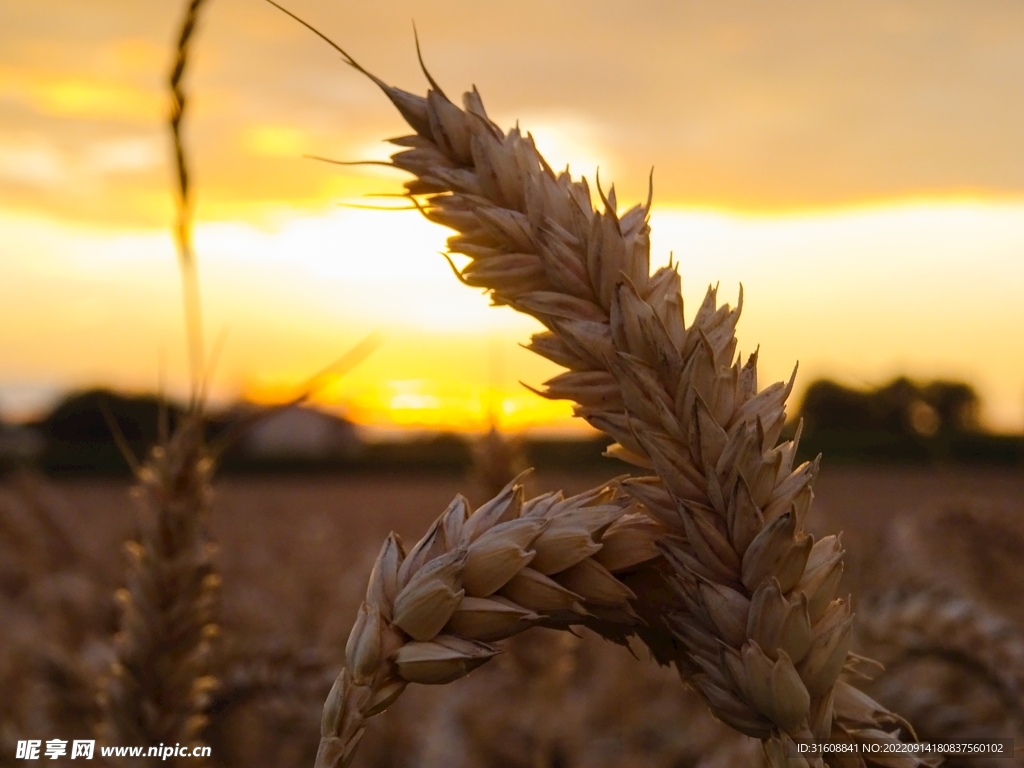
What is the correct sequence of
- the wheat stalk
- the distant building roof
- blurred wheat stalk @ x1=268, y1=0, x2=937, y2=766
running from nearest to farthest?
blurred wheat stalk @ x1=268, y1=0, x2=937, y2=766, the wheat stalk, the distant building roof

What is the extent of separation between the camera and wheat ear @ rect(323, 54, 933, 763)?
2.72ft

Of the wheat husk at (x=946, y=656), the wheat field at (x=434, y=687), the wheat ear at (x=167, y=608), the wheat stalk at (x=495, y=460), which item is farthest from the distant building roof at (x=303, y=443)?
the wheat ear at (x=167, y=608)

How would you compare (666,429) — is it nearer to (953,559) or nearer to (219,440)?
(219,440)

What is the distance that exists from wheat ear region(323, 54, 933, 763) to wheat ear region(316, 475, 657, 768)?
0.20ft

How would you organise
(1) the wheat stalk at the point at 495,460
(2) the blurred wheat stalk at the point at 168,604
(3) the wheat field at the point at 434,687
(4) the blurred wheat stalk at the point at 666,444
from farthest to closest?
(1) the wheat stalk at the point at 495,460 → (3) the wheat field at the point at 434,687 → (2) the blurred wheat stalk at the point at 168,604 → (4) the blurred wheat stalk at the point at 666,444

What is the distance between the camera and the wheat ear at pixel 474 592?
83 cm

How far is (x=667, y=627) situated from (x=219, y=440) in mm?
1005

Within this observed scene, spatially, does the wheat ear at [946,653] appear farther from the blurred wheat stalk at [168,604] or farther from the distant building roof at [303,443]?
the distant building roof at [303,443]

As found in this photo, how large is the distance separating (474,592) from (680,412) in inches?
10.1

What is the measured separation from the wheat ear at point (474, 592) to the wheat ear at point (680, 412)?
0.20ft

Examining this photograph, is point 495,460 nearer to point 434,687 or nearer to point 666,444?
point 434,687

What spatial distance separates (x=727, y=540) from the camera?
0.85 m

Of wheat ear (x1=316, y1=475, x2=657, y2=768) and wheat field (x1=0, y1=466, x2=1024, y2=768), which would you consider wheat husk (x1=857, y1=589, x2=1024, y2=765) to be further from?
wheat ear (x1=316, y1=475, x2=657, y2=768)

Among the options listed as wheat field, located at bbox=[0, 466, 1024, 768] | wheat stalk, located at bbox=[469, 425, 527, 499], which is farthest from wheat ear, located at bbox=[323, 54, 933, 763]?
wheat stalk, located at bbox=[469, 425, 527, 499]
